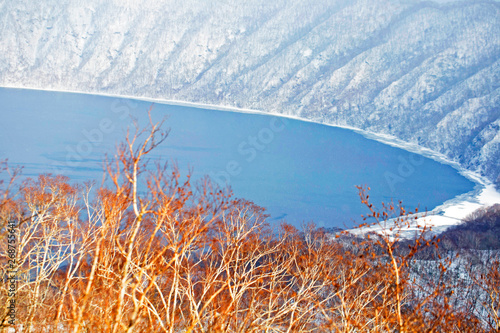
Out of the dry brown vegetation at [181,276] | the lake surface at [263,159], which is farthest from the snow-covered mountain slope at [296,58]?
the dry brown vegetation at [181,276]

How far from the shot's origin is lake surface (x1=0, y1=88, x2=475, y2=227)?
1731 inches

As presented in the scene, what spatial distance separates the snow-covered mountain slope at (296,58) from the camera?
101 m

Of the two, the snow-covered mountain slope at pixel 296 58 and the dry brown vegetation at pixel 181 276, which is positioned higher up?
the snow-covered mountain slope at pixel 296 58

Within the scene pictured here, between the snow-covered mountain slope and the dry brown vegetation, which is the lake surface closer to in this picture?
the snow-covered mountain slope

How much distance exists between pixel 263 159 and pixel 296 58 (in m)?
95.4

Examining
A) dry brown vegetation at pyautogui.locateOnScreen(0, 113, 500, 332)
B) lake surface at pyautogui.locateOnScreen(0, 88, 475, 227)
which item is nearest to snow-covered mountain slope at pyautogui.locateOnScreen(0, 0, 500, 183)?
lake surface at pyautogui.locateOnScreen(0, 88, 475, 227)

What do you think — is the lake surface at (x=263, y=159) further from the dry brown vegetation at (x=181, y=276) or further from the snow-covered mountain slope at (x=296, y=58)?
the dry brown vegetation at (x=181, y=276)

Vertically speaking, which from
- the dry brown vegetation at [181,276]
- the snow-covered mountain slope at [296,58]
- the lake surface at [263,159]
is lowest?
the dry brown vegetation at [181,276]

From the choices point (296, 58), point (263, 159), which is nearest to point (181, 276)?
point (263, 159)

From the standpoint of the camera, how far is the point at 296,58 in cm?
14700

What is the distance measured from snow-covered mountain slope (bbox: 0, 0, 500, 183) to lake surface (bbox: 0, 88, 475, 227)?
20.4 m

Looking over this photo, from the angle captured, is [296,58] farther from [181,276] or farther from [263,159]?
[181,276]

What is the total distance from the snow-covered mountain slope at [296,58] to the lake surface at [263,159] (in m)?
20.4

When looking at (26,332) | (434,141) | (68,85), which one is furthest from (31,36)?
(26,332)
